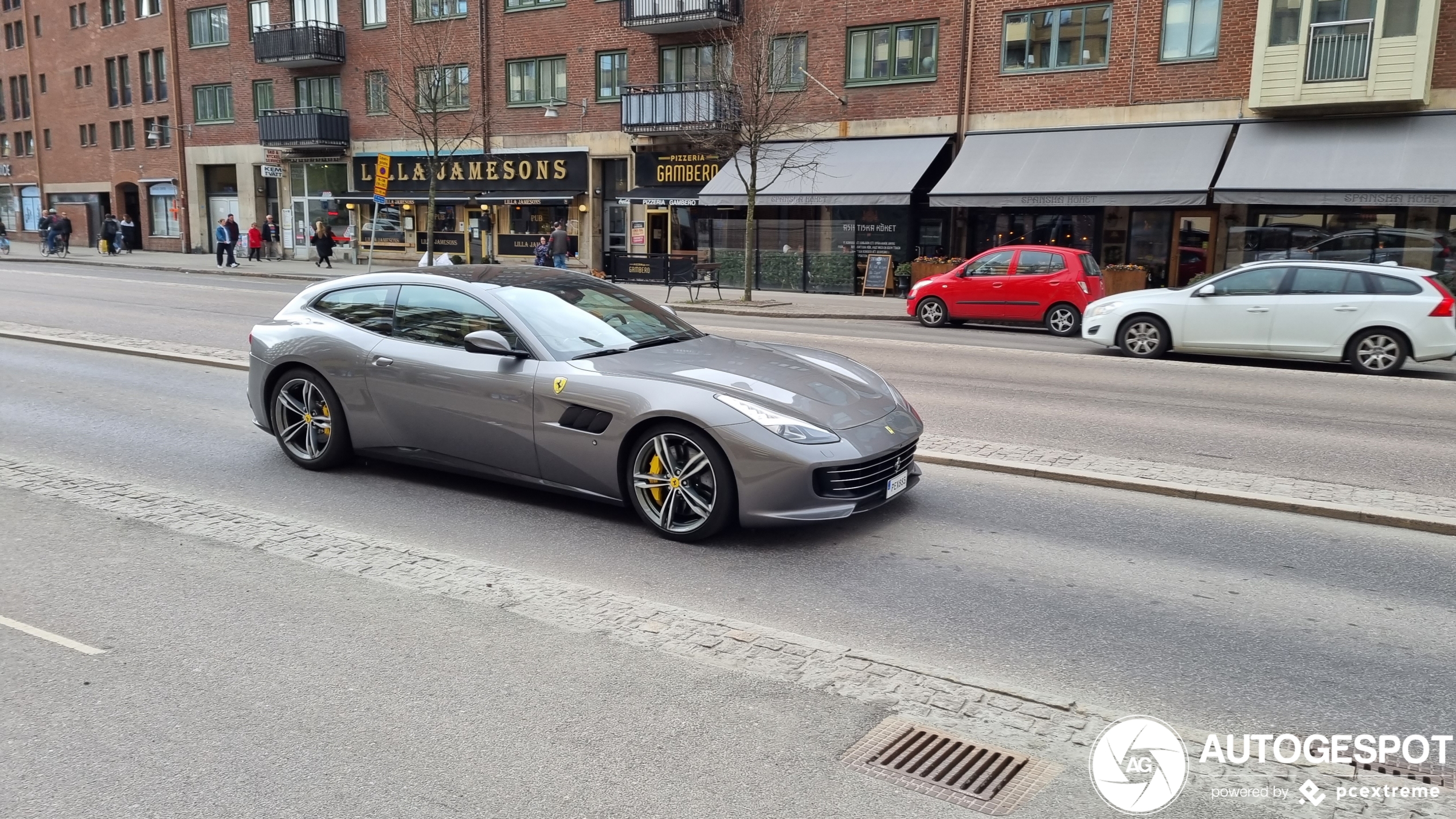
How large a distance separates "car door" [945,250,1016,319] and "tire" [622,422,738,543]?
48.2 ft

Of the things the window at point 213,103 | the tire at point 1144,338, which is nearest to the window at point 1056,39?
the tire at point 1144,338

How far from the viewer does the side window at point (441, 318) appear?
661 centimetres

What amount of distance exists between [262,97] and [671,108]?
68.4 ft

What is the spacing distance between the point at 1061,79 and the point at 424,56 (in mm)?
21652

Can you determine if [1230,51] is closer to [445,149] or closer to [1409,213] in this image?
[1409,213]

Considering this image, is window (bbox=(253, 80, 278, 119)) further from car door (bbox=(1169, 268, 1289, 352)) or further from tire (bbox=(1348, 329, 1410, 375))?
tire (bbox=(1348, 329, 1410, 375))

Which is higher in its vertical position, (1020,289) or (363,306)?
(363,306)

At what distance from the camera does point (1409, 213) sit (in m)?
20.9

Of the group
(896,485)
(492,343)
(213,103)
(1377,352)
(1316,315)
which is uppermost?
(213,103)

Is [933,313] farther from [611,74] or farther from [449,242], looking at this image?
[449,242]

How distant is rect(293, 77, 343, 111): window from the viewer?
39.3 m

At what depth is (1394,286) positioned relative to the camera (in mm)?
13375

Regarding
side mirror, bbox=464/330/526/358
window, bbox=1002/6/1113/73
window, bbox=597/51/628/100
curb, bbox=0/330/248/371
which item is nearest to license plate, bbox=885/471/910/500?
side mirror, bbox=464/330/526/358

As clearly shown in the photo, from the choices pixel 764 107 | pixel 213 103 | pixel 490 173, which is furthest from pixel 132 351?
pixel 213 103
